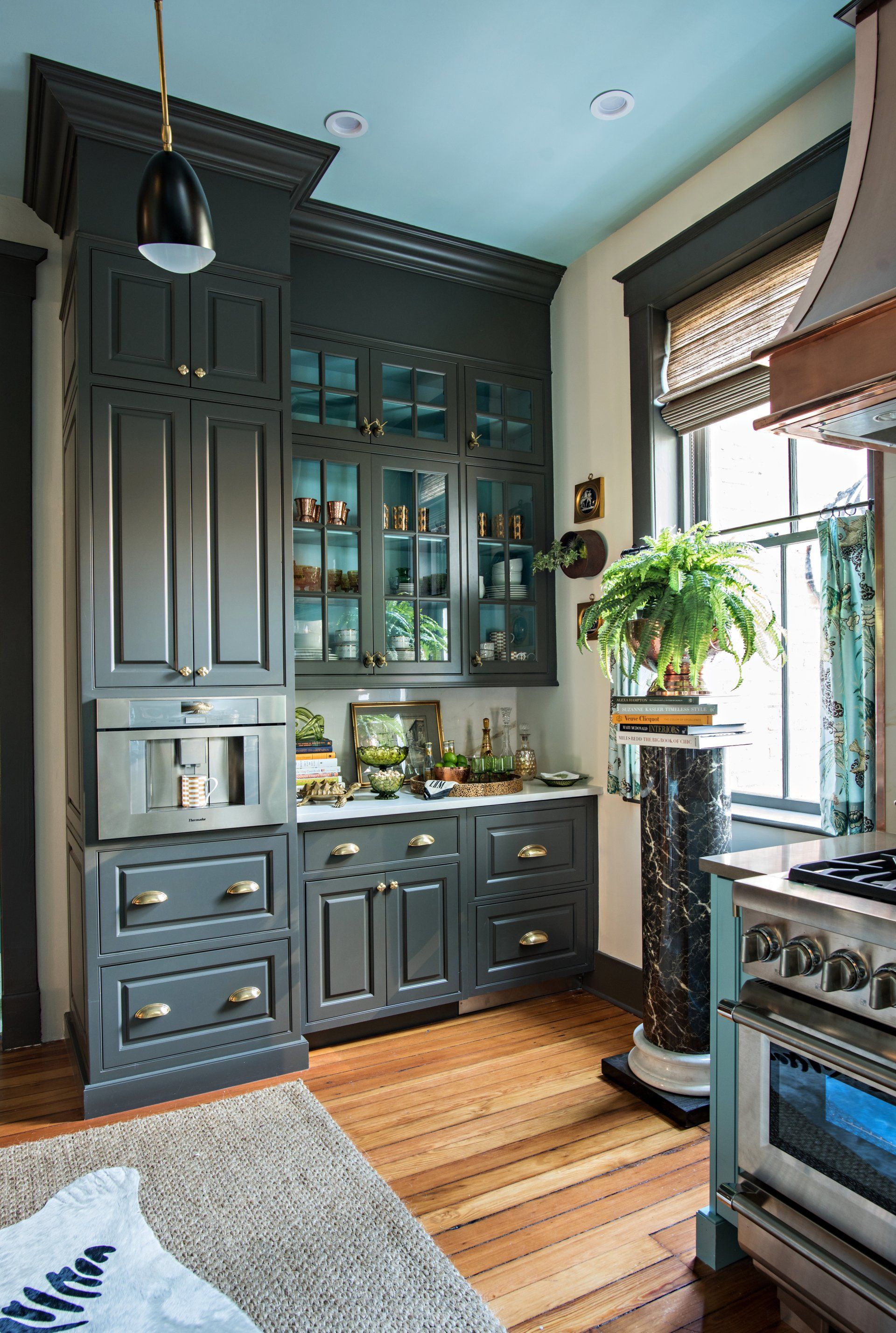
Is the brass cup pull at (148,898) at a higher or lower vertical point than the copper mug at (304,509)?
lower

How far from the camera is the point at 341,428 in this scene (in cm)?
335

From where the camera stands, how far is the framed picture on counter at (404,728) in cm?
366

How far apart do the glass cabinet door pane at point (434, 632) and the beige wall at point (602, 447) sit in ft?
1.94

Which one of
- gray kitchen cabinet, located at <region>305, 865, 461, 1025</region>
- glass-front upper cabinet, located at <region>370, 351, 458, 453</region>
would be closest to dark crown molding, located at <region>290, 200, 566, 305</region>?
glass-front upper cabinet, located at <region>370, 351, 458, 453</region>

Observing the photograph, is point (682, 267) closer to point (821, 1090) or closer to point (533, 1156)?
point (821, 1090)

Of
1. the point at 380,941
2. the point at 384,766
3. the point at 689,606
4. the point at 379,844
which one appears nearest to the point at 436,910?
the point at 380,941

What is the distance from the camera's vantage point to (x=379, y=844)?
314 cm

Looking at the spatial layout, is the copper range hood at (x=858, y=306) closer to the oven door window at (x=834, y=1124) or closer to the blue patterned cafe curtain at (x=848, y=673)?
the blue patterned cafe curtain at (x=848, y=673)

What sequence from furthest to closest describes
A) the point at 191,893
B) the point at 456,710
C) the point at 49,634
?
1. the point at 456,710
2. the point at 49,634
3. the point at 191,893

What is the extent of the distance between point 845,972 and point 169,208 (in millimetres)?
1951

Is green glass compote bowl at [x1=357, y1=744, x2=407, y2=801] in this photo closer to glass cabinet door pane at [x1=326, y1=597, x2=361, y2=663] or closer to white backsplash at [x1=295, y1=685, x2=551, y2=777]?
white backsplash at [x1=295, y1=685, x2=551, y2=777]

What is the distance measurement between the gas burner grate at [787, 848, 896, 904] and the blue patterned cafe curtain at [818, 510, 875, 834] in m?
0.57

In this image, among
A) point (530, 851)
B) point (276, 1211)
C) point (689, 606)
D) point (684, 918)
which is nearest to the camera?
point (276, 1211)

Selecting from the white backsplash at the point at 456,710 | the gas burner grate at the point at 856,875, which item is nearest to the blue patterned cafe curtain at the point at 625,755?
the white backsplash at the point at 456,710
